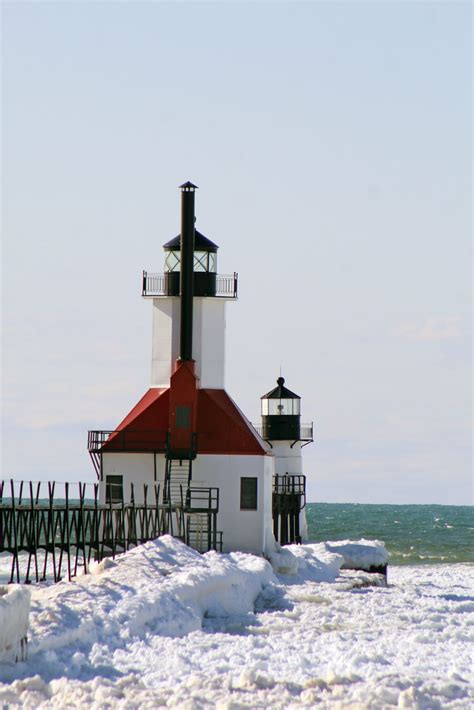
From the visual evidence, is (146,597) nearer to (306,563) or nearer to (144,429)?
(306,563)

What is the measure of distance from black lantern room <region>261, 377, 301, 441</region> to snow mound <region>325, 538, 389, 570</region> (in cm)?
561

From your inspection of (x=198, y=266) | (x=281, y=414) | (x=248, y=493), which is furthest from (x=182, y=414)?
(x=281, y=414)

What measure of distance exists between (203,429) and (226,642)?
17.6 meters

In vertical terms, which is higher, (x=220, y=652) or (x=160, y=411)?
(x=160, y=411)

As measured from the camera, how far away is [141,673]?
62.9 ft

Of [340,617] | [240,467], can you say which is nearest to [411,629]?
[340,617]

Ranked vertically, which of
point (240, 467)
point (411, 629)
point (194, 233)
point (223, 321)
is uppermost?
point (194, 233)

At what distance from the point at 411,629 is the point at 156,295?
61.7 feet

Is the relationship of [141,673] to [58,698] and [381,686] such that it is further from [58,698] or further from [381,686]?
[381,686]

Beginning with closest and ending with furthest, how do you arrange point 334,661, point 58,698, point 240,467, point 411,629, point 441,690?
point 58,698 < point 441,690 < point 334,661 < point 411,629 < point 240,467

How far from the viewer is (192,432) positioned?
39312 mm

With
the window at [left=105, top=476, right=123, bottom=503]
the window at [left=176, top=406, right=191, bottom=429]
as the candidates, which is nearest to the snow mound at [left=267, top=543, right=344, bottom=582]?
the window at [left=176, top=406, right=191, bottom=429]

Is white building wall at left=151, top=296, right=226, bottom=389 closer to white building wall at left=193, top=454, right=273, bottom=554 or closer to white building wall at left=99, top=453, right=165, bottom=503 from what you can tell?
white building wall at left=99, top=453, right=165, bottom=503

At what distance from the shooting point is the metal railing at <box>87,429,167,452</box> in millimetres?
39594
